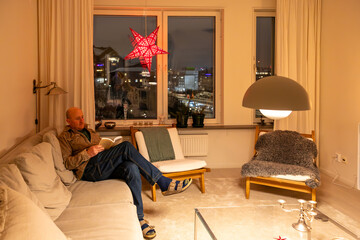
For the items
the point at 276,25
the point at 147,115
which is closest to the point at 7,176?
the point at 147,115

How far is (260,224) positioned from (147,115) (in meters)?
3.16

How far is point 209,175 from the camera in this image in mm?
4969

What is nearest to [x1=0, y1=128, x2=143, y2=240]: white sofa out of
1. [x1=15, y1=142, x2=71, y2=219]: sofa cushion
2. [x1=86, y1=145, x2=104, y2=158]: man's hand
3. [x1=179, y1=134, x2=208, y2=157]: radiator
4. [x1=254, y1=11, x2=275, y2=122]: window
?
[x1=15, y1=142, x2=71, y2=219]: sofa cushion

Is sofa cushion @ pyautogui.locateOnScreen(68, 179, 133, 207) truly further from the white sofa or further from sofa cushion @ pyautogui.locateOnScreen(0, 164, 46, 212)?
sofa cushion @ pyautogui.locateOnScreen(0, 164, 46, 212)

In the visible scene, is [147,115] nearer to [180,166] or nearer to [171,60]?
[171,60]

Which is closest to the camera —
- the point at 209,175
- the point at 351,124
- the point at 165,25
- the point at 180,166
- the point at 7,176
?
the point at 7,176

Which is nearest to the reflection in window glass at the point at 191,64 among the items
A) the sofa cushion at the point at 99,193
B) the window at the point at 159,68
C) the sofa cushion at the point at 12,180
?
the window at the point at 159,68

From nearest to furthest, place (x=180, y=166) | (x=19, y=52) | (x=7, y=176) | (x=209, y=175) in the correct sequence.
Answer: (x=7, y=176) → (x=19, y=52) → (x=180, y=166) → (x=209, y=175)

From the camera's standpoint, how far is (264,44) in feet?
18.2

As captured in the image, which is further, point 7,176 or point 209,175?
point 209,175

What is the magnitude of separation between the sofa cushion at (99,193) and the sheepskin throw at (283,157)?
1.51 m

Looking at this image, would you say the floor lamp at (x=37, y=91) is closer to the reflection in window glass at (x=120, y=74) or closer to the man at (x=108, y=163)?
the man at (x=108, y=163)

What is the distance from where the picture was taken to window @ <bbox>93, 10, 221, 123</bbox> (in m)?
5.31

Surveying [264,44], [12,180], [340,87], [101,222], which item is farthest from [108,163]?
[264,44]
